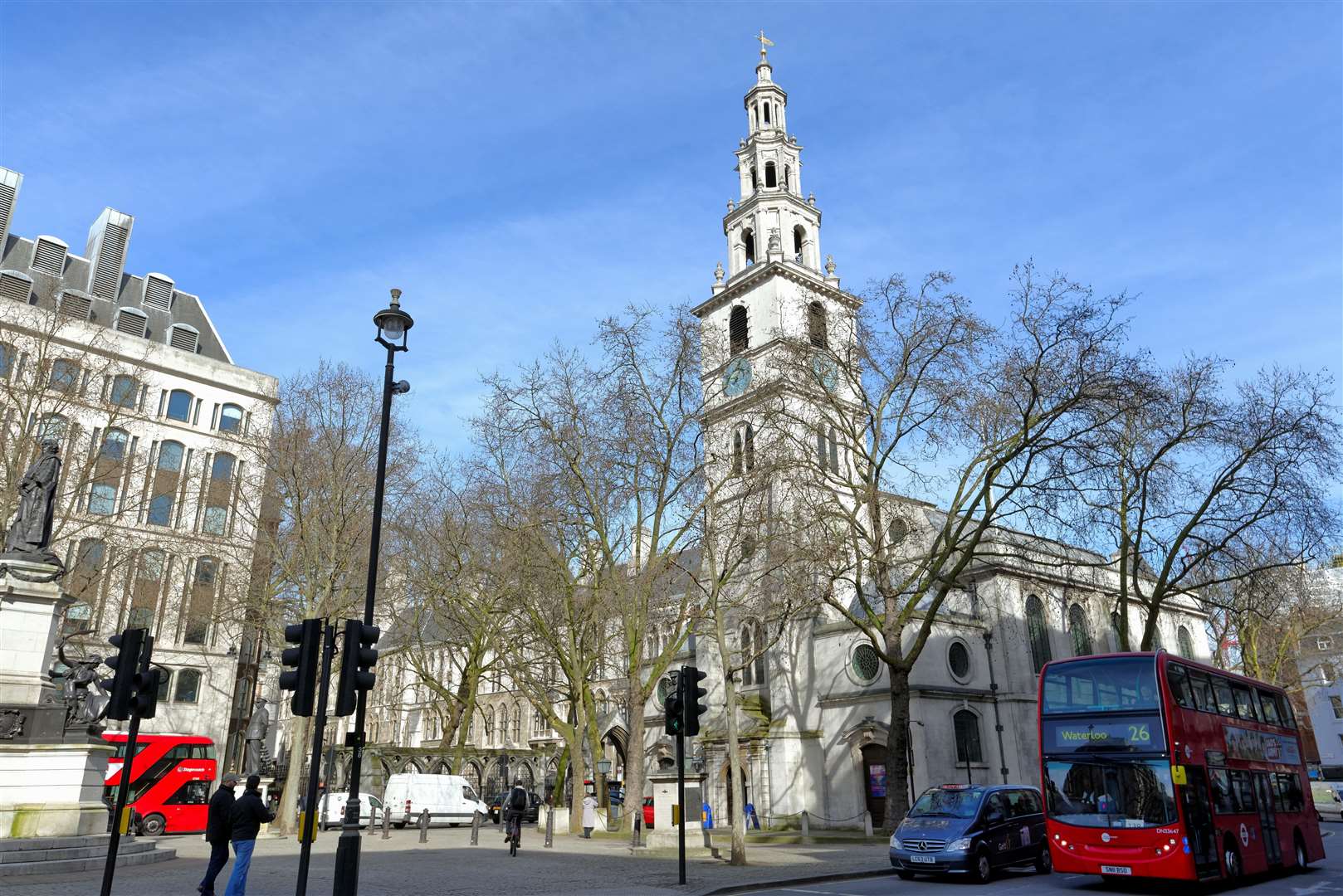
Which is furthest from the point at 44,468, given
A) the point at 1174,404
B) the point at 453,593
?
the point at 1174,404

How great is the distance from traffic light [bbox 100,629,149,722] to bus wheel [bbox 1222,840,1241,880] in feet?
52.4

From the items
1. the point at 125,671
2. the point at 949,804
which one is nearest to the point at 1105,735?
the point at 949,804

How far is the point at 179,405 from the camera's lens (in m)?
47.5

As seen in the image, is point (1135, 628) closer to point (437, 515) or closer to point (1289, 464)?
point (1289, 464)

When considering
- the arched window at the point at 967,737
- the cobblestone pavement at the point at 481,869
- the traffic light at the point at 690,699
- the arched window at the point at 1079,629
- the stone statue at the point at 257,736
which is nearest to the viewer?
the cobblestone pavement at the point at 481,869

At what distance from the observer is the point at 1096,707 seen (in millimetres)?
15055

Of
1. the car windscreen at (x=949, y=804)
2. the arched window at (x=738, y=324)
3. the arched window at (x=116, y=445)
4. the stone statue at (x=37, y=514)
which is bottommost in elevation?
the car windscreen at (x=949, y=804)

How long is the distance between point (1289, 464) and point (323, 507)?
27.8m

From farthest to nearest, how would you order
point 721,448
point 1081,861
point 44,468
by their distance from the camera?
point 721,448, point 44,468, point 1081,861

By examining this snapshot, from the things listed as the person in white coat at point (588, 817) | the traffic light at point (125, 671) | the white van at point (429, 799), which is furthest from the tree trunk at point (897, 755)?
the white van at point (429, 799)

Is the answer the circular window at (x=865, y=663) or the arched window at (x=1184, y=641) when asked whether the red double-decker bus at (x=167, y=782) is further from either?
the arched window at (x=1184, y=641)

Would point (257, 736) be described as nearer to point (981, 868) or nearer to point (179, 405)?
point (981, 868)

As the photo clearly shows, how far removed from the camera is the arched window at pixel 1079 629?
43969 millimetres

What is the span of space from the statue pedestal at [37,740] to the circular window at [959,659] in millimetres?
31282
